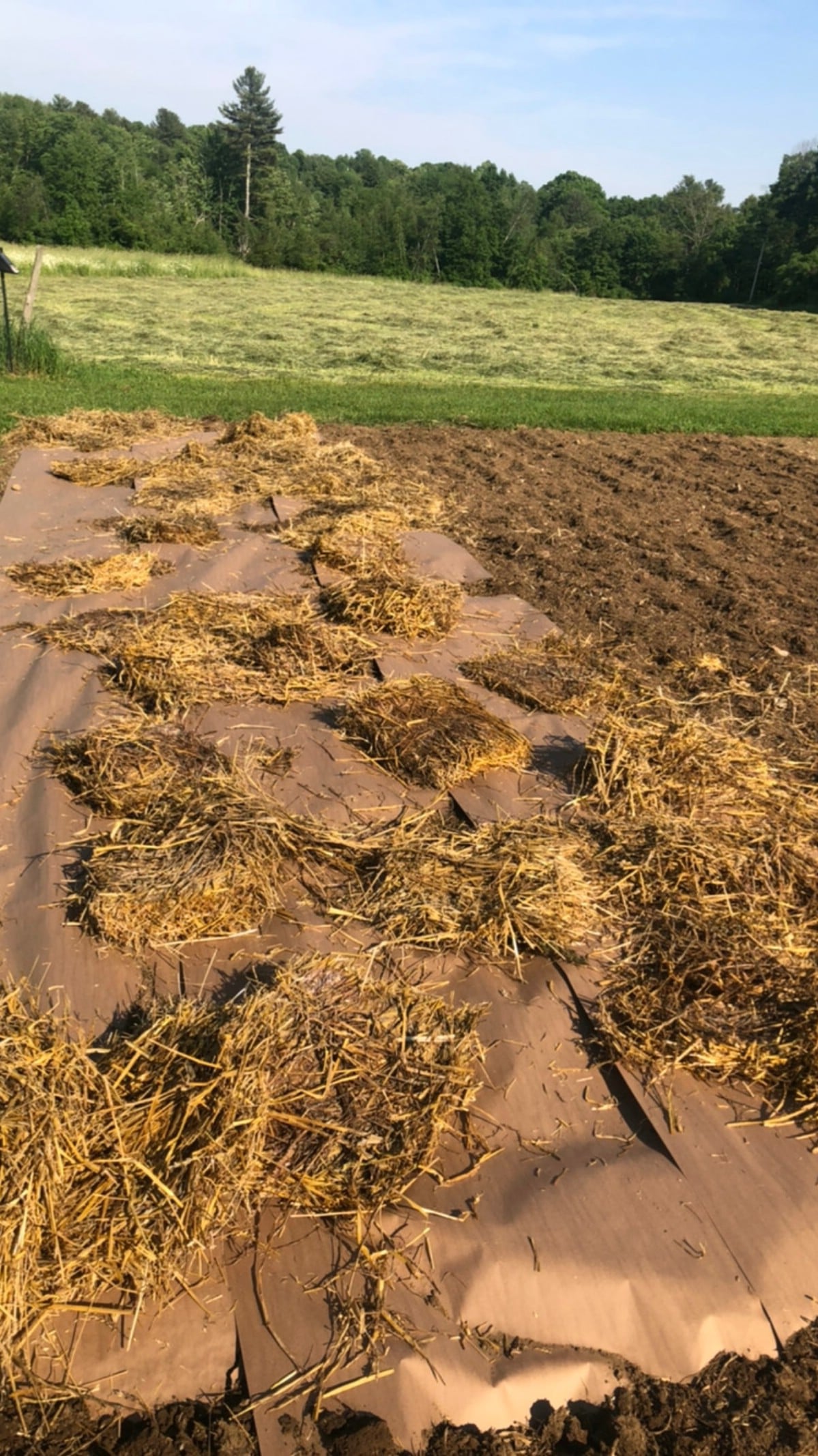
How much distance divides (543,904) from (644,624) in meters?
3.07

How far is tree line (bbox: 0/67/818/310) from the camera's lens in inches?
2015

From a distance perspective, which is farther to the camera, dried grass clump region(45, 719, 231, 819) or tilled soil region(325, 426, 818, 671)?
tilled soil region(325, 426, 818, 671)

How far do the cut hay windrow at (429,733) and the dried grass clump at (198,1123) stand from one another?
1.25 metres

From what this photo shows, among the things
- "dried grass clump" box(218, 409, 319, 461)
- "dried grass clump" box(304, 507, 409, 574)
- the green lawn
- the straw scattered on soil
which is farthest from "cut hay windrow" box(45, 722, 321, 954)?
the green lawn

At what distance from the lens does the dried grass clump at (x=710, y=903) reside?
2676 mm

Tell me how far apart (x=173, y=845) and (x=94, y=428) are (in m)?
8.03

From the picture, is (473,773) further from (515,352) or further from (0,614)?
(515,352)

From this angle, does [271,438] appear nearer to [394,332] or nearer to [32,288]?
[32,288]

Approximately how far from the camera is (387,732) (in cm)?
403

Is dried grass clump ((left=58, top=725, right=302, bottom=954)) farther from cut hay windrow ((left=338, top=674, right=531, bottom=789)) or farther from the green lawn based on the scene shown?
the green lawn

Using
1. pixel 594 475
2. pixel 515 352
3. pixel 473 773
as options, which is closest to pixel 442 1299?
pixel 473 773

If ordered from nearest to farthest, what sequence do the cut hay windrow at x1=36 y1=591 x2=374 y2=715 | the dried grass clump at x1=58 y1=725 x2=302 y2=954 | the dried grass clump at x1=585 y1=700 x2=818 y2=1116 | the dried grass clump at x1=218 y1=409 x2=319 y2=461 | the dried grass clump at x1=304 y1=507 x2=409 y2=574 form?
the dried grass clump at x1=585 y1=700 x2=818 y2=1116
the dried grass clump at x1=58 y1=725 x2=302 y2=954
the cut hay windrow at x1=36 y1=591 x2=374 y2=715
the dried grass clump at x1=304 y1=507 x2=409 y2=574
the dried grass clump at x1=218 y1=409 x2=319 y2=461

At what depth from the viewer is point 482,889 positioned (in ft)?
10.3

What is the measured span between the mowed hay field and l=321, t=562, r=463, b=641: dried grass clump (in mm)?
12294
